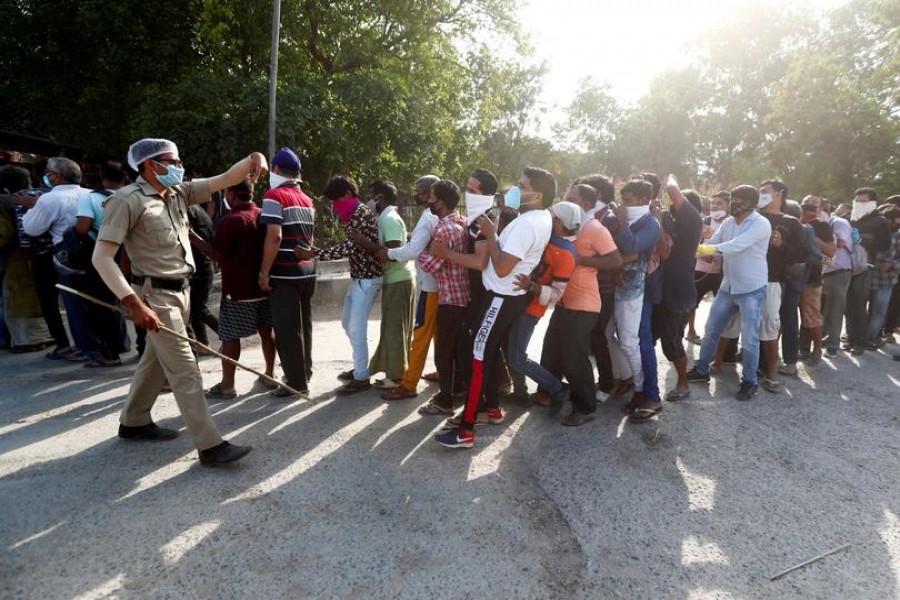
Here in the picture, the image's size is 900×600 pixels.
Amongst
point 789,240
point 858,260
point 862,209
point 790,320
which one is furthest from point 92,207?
point 862,209

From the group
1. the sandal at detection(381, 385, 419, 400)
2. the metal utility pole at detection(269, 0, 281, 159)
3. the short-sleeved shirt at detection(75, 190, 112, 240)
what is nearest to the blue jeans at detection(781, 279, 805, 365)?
the sandal at detection(381, 385, 419, 400)

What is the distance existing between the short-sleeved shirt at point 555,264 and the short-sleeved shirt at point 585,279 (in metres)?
0.19

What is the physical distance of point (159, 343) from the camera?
3.15m

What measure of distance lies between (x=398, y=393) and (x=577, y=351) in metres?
1.59

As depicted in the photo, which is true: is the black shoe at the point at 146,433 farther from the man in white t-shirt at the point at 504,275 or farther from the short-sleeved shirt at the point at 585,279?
the short-sleeved shirt at the point at 585,279

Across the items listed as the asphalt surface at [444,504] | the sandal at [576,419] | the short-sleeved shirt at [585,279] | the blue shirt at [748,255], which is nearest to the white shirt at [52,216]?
the asphalt surface at [444,504]

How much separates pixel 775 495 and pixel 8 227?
733 cm

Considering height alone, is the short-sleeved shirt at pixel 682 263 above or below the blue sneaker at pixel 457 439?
above

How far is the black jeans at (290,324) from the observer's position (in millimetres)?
4215

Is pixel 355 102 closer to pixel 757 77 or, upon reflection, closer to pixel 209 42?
pixel 209 42

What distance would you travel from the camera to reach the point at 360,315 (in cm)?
452

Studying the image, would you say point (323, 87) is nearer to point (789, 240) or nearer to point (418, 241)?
point (418, 241)

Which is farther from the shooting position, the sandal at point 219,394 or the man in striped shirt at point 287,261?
the sandal at point 219,394

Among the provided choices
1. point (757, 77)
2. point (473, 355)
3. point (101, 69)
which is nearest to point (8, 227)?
point (473, 355)
